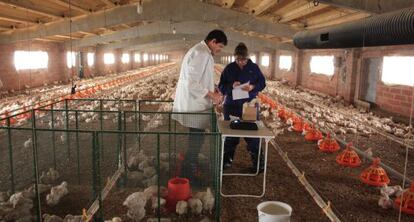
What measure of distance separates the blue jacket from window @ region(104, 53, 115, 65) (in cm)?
2080

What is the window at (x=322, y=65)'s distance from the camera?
13.2 meters

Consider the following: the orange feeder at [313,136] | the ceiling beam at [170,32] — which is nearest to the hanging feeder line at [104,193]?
the orange feeder at [313,136]

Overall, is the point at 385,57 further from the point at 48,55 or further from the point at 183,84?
the point at 48,55

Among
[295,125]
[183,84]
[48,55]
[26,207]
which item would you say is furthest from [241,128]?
[48,55]

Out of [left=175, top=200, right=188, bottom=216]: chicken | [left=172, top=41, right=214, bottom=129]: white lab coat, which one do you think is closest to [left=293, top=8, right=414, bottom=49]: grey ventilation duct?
[left=172, top=41, right=214, bottom=129]: white lab coat

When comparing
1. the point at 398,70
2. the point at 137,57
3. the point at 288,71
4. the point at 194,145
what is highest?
the point at 137,57

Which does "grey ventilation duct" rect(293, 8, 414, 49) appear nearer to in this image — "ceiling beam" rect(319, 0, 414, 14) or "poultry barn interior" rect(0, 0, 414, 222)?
"poultry barn interior" rect(0, 0, 414, 222)

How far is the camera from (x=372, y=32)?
172 inches

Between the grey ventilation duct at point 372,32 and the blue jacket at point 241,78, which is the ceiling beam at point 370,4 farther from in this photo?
the blue jacket at point 241,78

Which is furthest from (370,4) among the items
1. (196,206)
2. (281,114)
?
(196,206)

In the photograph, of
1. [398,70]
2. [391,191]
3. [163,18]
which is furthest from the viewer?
[163,18]

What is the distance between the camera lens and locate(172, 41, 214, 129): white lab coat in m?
3.72

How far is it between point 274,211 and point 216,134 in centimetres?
85

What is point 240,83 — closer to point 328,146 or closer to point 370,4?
point 328,146
